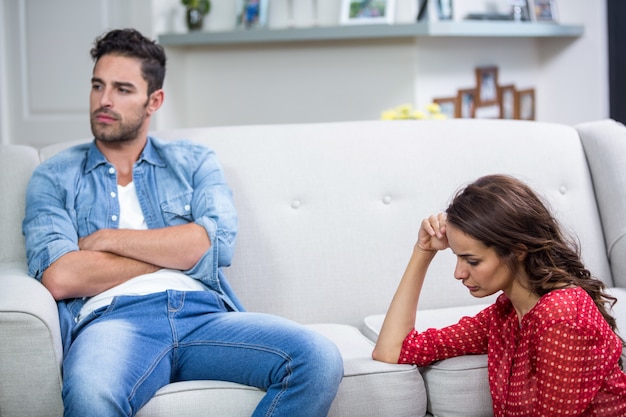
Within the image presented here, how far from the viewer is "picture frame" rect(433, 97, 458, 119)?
4.51m

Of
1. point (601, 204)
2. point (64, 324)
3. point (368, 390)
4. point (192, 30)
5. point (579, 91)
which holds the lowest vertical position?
point (368, 390)

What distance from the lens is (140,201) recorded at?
211cm

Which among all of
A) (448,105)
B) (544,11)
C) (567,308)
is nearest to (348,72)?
(448,105)

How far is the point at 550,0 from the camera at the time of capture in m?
4.84

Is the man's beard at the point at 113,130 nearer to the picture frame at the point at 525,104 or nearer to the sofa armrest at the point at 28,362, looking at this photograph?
the sofa armrest at the point at 28,362

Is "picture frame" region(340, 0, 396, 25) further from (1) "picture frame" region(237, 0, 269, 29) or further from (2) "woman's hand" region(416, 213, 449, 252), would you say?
(2) "woman's hand" region(416, 213, 449, 252)

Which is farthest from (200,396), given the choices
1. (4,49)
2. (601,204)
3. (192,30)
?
(4,49)

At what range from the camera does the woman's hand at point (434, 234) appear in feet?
5.77

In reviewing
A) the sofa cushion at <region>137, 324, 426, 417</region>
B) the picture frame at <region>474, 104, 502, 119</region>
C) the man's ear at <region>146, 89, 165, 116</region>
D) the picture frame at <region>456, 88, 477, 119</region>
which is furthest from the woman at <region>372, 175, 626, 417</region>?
the picture frame at <region>474, 104, 502, 119</region>

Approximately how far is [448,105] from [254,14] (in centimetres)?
113

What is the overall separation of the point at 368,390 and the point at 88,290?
66 cm

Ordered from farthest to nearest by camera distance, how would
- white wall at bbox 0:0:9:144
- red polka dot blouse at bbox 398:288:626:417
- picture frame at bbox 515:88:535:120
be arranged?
picture frame at bbox 515:88:535:120, white wall at bbox 0:0:9:144, red polka dot blouse at bbox 398:288:626:417

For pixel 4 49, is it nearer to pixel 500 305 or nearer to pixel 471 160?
pixel 471 160

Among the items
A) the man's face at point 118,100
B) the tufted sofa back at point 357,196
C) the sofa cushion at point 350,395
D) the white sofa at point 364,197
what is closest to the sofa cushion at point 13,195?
the white sofa at point 364,197
